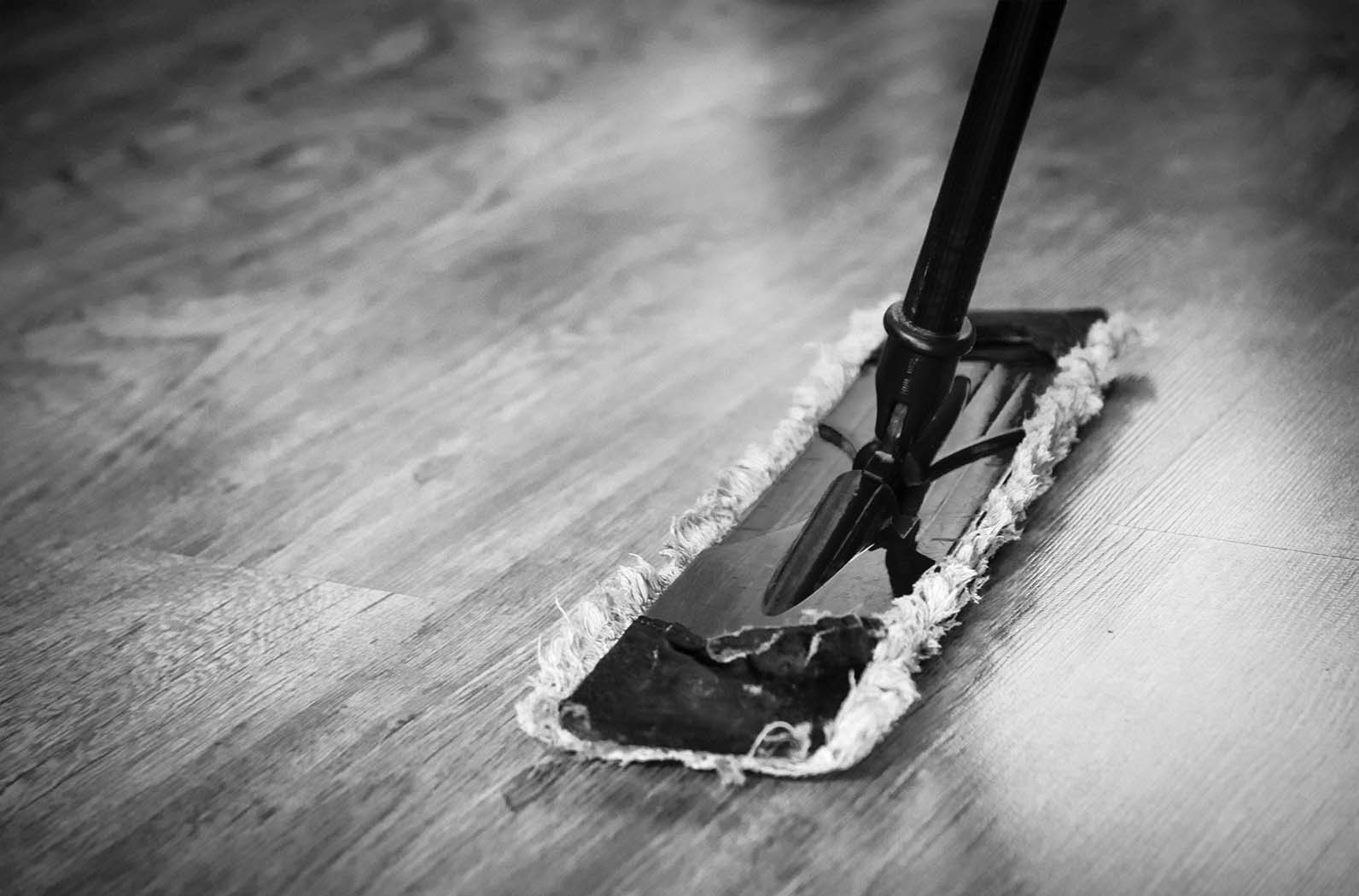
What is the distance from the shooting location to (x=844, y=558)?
868mm

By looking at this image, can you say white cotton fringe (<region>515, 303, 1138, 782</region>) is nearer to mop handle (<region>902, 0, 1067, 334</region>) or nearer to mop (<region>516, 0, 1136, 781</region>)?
mop (<region>516, 0, 1136, 781</region>)

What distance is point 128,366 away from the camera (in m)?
1.38

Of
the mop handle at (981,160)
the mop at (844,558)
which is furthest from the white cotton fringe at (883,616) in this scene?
the mop handle at (981,160)

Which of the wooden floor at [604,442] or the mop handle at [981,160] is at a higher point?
the mop handle at [981,160]

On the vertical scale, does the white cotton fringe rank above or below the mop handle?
below

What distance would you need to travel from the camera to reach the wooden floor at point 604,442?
72 centimetres

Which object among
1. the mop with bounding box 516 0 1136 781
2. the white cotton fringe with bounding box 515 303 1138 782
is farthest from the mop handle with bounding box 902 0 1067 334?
the white cotton fringe with bounding box 515 303 1138 782

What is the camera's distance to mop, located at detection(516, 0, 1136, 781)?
76 cm

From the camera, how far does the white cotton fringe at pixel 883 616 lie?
741mm

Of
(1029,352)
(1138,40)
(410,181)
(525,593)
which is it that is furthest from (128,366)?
(1138,40)

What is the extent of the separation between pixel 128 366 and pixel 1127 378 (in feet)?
3.40

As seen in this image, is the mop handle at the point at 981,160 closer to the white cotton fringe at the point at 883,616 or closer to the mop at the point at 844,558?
the mop at the point at 844,558

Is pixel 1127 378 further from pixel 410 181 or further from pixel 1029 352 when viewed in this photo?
pixel 410 181

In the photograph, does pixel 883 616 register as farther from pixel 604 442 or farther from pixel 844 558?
pixel 604 442
